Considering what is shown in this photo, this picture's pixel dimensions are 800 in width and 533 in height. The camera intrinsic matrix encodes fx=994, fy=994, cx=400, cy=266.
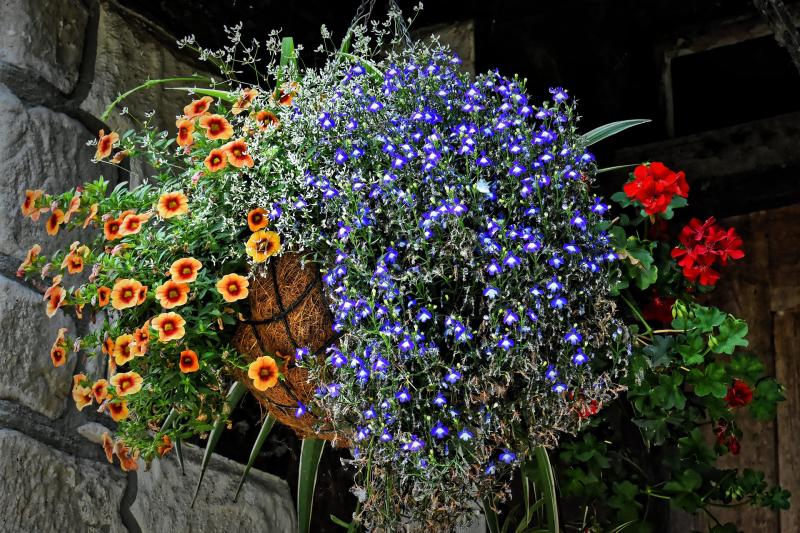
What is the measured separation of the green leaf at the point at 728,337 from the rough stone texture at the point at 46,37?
142cm

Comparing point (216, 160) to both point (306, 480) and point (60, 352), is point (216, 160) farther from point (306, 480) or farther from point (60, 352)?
point (306, 480)

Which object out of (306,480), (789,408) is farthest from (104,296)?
(789,408)

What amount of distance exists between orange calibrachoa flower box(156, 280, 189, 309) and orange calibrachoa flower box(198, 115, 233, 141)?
293 millimetres

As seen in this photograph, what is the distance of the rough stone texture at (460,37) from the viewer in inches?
99.8

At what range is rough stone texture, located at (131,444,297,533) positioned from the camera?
209 cm

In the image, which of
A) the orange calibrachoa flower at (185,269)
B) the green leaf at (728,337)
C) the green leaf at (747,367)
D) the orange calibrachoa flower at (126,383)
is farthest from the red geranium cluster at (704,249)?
the orange calibrachoa flower at (126,383)

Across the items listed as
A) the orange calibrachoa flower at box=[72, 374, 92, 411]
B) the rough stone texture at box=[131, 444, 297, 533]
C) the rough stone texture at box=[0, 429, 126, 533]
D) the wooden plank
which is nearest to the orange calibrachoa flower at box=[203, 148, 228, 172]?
the orange calibrachoa flower at box=[72, 374, 92, 411]

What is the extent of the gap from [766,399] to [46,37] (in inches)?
67.3

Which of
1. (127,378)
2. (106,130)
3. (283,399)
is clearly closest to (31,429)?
(127,378)

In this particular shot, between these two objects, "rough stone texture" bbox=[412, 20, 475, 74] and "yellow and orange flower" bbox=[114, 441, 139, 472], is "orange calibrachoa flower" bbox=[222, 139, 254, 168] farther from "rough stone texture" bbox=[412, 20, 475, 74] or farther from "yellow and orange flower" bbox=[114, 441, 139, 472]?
"rough stone texture" bbox=[412, 20, 475, 74]

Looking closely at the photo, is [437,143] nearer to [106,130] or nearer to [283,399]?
[283,399]

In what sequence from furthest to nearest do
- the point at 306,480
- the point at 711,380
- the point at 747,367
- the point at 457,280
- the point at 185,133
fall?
1. the point at 747,367
2. the point at 711,380
3. the point at 306,480
4. the point at 185,133
5. the point at 457,280

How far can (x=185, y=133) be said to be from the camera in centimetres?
173

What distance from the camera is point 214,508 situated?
7.24 ft
